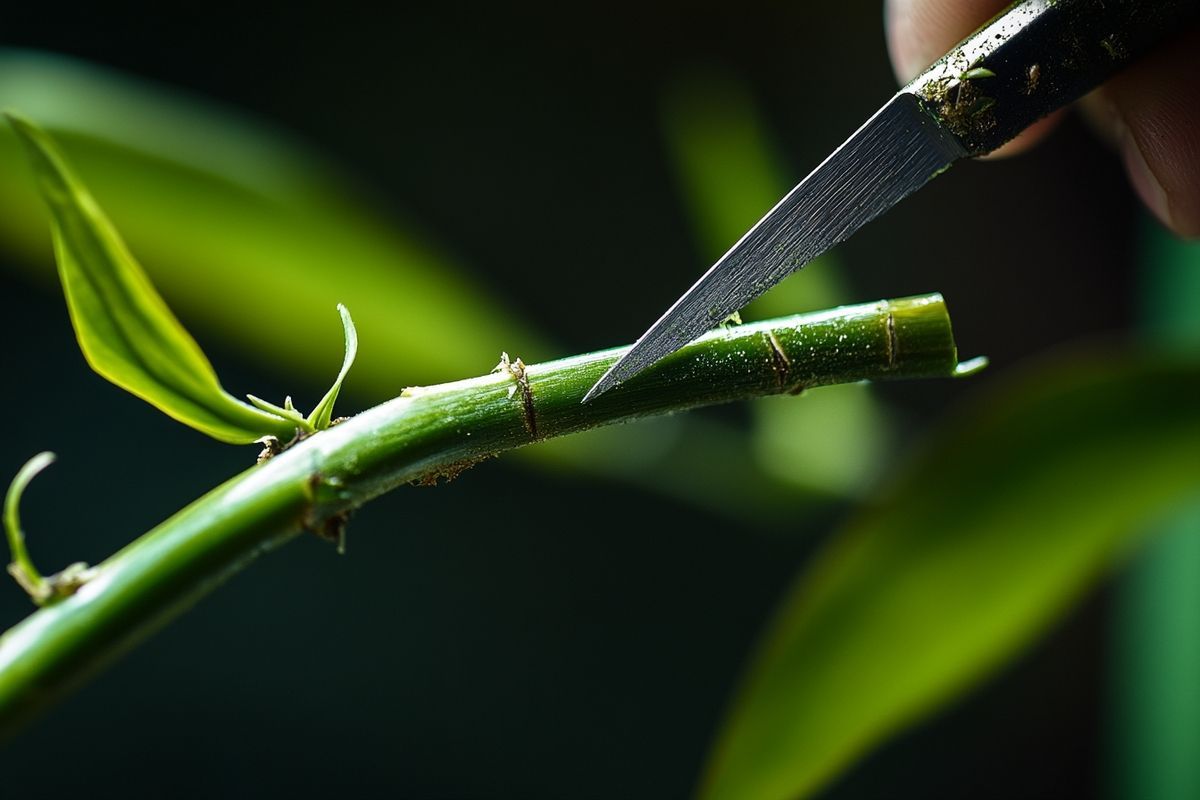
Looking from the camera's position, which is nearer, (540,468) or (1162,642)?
(540,468)

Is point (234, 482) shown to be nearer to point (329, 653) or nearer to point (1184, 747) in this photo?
point (329, 653)

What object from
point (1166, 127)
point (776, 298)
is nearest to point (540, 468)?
point (776, 298)

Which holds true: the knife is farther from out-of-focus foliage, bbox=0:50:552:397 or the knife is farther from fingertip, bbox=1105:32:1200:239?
out-of-focus foliage, bbox=0:50:552:397

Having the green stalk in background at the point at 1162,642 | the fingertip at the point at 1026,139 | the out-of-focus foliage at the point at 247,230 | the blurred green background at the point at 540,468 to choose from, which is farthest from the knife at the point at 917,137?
the green stalk in background at the point at 1162,642

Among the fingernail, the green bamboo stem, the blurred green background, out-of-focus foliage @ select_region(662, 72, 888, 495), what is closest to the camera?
the green bamboo stem

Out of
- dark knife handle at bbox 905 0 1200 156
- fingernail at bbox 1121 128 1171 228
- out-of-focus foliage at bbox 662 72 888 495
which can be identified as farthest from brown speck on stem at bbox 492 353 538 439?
out-of-focus foliage at bbox 662 72 888 495

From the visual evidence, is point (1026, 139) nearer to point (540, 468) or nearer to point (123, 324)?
point (123, 324)

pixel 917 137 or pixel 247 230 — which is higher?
pixel 247 230
